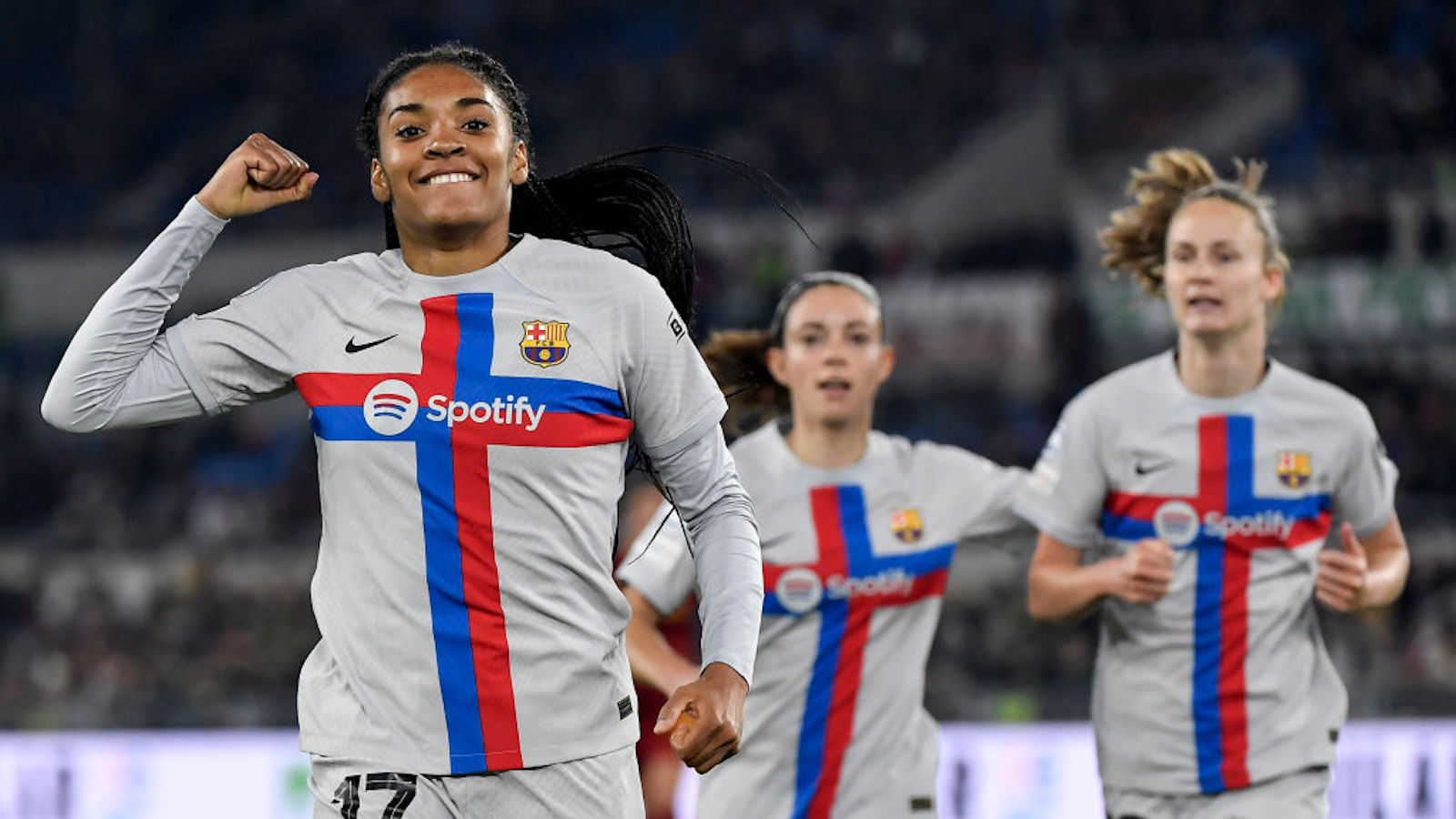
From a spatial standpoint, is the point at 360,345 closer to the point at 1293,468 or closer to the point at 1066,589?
the point at 1066,589

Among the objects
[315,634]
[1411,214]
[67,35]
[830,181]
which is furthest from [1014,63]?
[67,35]

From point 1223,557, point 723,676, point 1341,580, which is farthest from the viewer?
point 1223,557

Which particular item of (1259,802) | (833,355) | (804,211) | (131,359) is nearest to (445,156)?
(131,359)

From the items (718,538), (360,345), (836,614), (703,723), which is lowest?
(703,723)

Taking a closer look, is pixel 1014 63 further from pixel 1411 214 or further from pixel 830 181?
pixel 1411 214

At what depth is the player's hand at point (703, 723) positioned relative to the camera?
8.45ft

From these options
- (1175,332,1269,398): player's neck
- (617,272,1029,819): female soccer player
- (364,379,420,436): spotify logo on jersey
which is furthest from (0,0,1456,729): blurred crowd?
(364,379,420,436): spotify logo on jersey

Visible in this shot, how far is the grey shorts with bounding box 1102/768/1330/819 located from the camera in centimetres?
429

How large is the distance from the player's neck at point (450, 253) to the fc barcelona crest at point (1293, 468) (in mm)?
2290

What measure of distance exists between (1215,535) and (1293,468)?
0.84ft

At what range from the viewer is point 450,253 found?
294cm

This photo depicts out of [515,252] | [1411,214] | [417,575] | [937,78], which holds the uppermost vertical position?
[937,78]

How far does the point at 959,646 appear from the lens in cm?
1223

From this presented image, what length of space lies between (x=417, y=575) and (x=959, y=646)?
9762mm
